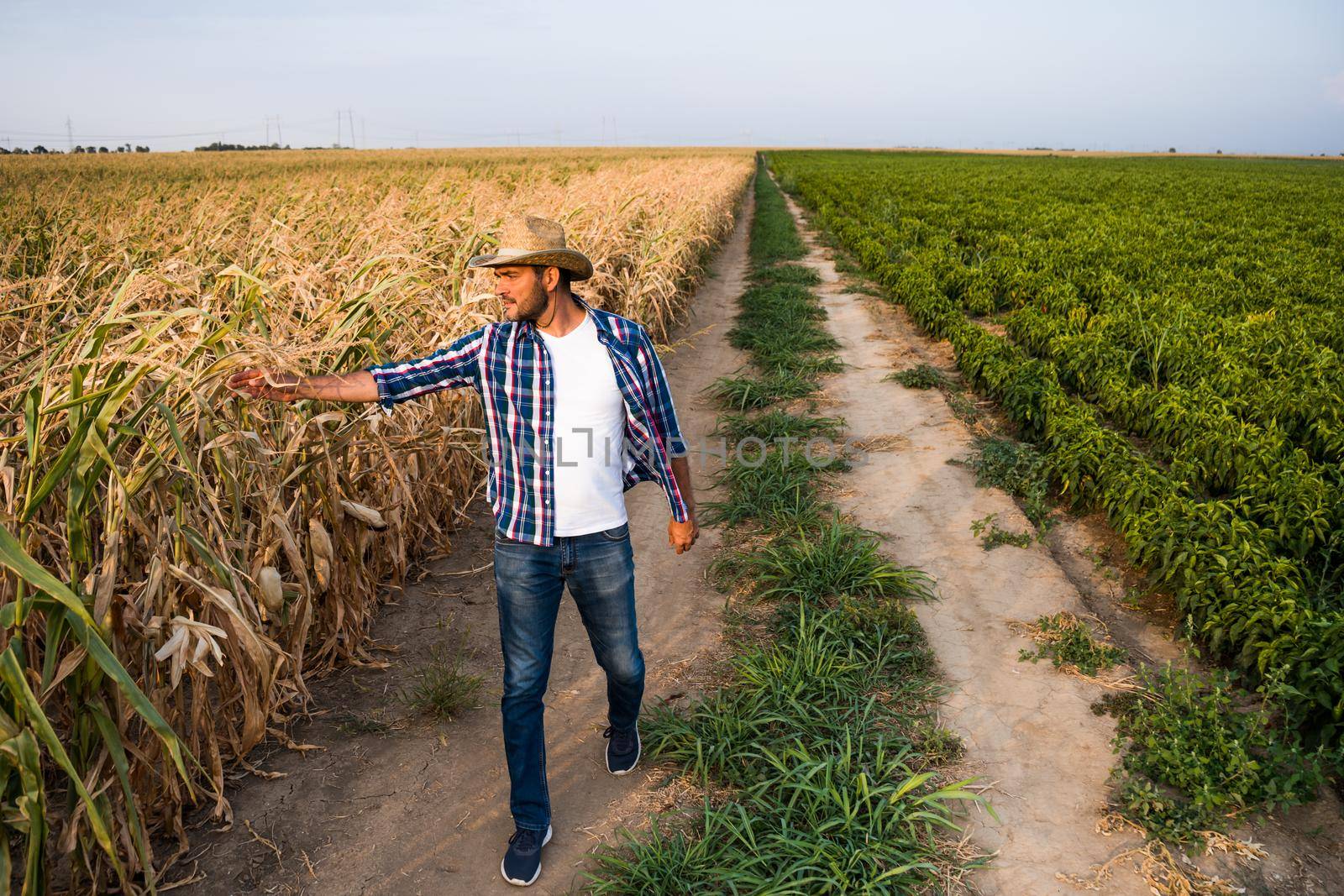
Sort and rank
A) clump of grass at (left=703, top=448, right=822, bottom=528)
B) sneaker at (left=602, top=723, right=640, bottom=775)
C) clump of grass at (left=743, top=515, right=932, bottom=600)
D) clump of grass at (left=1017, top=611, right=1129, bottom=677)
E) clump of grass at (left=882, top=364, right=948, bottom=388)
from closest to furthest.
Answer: sneaker at (left=602, top=723, right=640, bottom=775)
clump of grass at (left=1017, top=611, right=1129, bottom=677)
clump of grass at (left=743, top=515, right=932, bottom=600)
clump of grass at (left=703, top=448, right=822, bottom=528)
clump of grass at (left=882, top=364, right=948, bottom=388)

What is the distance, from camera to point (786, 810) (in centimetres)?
281

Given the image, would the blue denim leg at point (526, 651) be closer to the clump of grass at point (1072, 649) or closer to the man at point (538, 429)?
the man at point (538, 429)

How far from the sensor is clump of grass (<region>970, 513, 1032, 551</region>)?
4934 millimetres

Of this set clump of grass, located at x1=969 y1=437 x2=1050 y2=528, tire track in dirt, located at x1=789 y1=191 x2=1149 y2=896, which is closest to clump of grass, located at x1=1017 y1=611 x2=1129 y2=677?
tire track in dirt, located at x1=789 y1=191 x2=1149 y2=896

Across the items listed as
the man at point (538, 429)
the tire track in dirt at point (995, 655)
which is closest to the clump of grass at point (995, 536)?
the tire track in dirt at point (995, 655)

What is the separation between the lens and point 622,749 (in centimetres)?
312

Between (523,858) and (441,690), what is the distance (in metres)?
0.98

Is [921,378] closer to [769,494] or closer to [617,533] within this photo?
[769,494]

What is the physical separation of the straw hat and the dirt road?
6.04 ft

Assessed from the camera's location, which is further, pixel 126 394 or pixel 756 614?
pixel 756 614

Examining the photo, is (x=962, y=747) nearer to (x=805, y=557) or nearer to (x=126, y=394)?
(x=805, y=557)

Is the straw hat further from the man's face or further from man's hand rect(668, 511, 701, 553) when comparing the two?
man's hand rect(668, 511, 701, 553)


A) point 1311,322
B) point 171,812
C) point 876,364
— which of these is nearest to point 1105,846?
point 171,812

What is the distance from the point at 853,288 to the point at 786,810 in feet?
35.9
